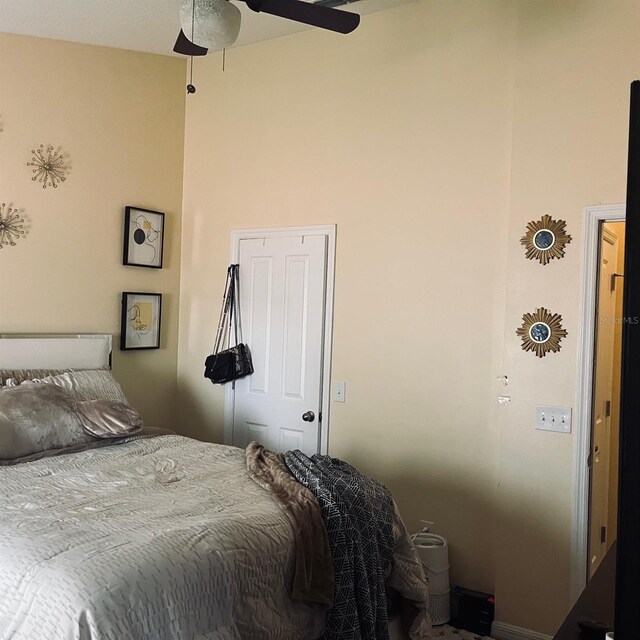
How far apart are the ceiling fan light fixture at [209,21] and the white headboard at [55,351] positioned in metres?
2.16

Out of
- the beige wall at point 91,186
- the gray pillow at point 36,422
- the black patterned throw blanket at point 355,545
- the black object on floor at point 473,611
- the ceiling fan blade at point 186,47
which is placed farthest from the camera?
the beige wall at point 91,186

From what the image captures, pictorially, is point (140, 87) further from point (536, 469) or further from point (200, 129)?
point (536, 469)

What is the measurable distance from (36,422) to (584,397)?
8.38 feet

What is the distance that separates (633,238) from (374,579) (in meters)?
2.23

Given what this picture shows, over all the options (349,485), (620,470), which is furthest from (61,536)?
(620,470)

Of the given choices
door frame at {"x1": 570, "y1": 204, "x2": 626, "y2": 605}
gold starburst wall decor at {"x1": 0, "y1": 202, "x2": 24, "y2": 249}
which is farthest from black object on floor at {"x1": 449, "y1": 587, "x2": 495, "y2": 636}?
gold starburst wall decor at {"x1": 0, "y1": 202, "x2": 24, "y2": 249}

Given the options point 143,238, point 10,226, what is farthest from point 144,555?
point 143,238

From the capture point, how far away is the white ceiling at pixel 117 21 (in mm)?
Result: 3523

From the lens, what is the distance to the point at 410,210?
3744mm

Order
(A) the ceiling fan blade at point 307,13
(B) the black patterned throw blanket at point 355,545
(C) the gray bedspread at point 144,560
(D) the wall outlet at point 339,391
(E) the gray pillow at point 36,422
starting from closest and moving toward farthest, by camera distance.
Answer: (C) the gray bedspread at point 144,560
(B) the black patterned throw blanket at point 355,545
(A) the ceiling fan blade at point 307,13
(E) the gray pillow at point 36,422
(D) the wall outlet at point 339,391

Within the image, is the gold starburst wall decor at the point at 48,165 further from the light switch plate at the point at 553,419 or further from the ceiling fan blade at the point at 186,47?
the light switch plate at the point at 553,419

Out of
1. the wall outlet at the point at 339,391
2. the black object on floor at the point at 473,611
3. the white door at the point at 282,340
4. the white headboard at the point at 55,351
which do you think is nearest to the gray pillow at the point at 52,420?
the white headboard at the point at 55,351

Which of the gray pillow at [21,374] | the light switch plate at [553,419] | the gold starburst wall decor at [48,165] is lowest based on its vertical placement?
the light switch plate at [553,419]

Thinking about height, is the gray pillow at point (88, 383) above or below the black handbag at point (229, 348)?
below
